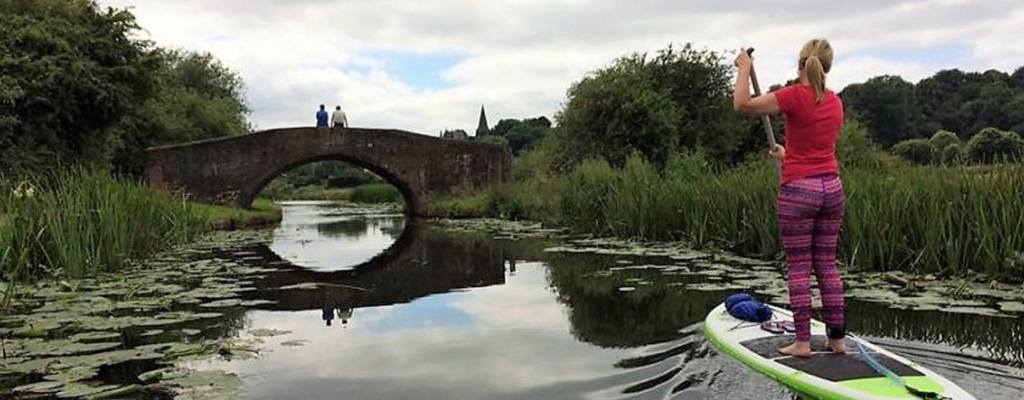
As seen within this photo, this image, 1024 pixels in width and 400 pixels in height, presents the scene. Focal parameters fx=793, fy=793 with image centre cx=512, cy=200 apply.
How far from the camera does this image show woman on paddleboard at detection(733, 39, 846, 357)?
13.9 ft

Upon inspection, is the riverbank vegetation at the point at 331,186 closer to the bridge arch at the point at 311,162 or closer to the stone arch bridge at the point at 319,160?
the bridge arch at the point at 311,162

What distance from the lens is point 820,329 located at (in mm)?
5020

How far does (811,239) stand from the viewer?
175 inches

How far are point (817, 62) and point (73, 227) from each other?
7.29 m

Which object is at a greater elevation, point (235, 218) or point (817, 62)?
point (817, 62)

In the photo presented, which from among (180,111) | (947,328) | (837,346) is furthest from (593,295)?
(180,111)

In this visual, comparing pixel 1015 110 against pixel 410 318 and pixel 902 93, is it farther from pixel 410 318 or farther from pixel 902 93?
pixel 410 318

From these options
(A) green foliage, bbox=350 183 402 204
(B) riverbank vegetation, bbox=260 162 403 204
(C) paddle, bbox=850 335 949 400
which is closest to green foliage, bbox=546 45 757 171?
(C) paddle, bbox=850 335 949 400

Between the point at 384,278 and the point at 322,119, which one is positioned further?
Result: the point at 322,119

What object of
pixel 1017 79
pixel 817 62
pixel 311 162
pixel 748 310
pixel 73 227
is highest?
pixel 1017 79

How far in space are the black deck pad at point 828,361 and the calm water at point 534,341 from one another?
17 centimetres

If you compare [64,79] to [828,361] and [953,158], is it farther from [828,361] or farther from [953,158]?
[828,361]

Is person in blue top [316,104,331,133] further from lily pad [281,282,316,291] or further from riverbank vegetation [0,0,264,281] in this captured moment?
lily pad [281,282,316,291]

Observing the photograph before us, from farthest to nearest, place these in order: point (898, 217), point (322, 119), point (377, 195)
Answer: point (377, 195)
point (322, 119)
point (898, 217)
